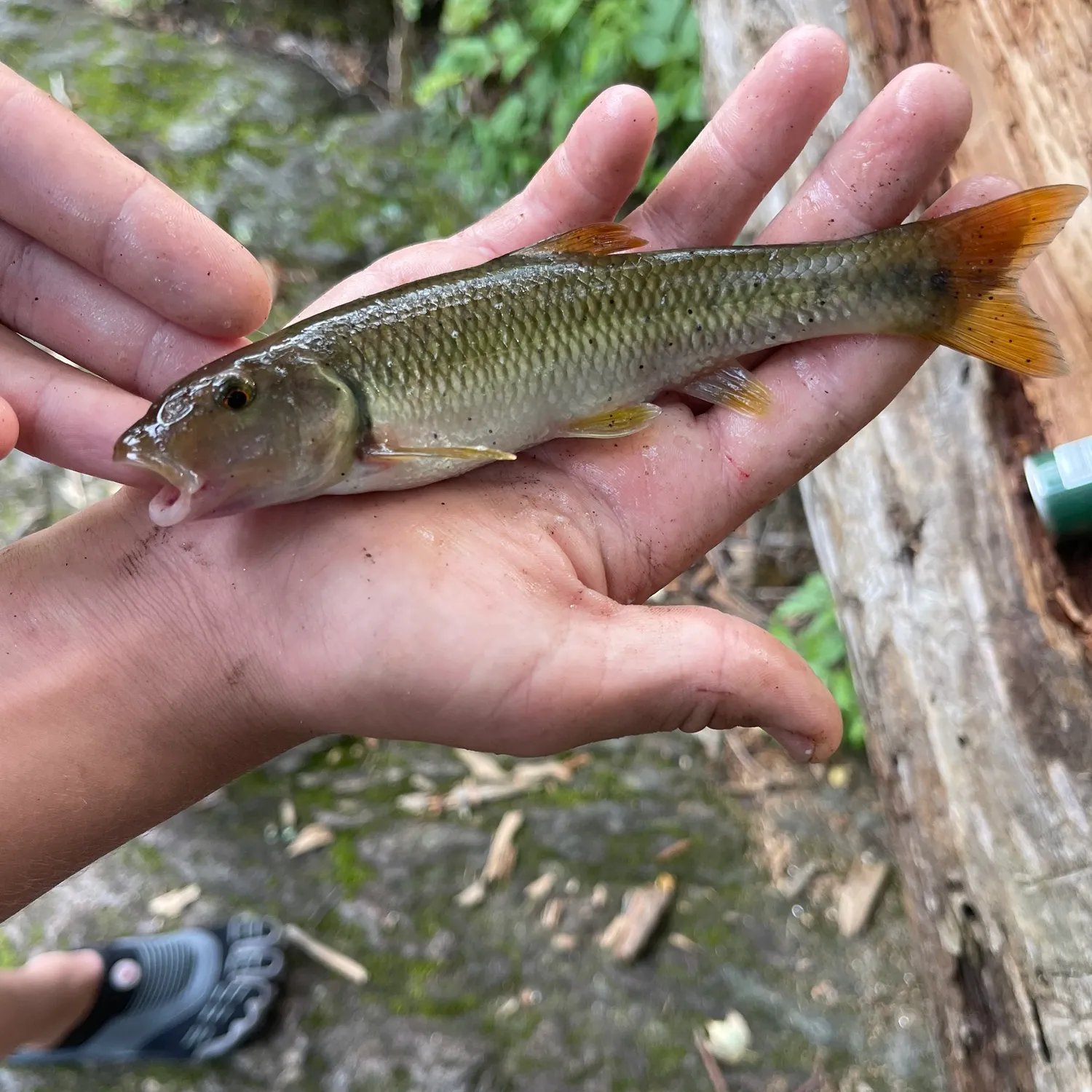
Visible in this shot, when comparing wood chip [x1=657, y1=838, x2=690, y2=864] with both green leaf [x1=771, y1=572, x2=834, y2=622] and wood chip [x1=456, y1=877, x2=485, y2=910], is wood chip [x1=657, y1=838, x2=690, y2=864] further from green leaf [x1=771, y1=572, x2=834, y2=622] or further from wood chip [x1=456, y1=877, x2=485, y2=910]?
green leaf [x1=771, y1=572, x2=834, y2=622]

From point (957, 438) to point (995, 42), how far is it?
159cm

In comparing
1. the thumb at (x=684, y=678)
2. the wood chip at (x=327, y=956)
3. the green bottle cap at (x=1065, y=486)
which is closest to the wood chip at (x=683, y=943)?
the wood chip at (x=327, y=956)

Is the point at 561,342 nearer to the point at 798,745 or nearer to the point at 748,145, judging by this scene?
the point at 748,145

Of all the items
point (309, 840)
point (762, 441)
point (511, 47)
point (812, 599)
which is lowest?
point (309, 840)

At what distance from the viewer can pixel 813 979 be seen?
14.0 ft

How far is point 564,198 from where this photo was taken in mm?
3342

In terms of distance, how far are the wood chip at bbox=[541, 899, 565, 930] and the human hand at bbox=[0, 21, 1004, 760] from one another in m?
2.51

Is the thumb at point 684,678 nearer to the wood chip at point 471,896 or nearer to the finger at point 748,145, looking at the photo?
the finger at point 748,145

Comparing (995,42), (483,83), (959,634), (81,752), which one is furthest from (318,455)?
(483,83)

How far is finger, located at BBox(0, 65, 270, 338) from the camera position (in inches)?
108

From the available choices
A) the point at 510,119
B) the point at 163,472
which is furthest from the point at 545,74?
the point at 163,472

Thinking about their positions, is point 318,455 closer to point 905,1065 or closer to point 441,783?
point 441,783

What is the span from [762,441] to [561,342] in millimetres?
754

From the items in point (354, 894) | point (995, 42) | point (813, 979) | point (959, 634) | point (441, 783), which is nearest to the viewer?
point (959, 634)
